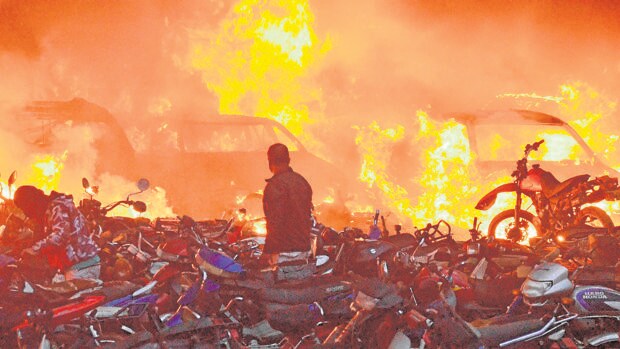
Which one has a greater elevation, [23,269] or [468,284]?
[23,269]

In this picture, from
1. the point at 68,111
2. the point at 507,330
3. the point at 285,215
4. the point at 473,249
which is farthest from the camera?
the point at 68,111

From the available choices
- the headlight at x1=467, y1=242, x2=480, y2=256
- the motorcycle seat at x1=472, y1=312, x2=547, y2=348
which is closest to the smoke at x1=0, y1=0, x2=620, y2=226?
the headlight at x1=467, y1=242, x2=480, y2=256

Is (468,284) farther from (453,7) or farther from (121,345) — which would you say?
(453,7)

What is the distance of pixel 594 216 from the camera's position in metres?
9.83

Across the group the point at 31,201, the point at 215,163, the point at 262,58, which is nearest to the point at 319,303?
the point at 31,201

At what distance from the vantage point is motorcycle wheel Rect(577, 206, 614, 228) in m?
9.64

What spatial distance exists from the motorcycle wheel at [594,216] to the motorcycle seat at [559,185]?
1.29 ft

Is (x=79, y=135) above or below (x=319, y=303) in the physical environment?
above

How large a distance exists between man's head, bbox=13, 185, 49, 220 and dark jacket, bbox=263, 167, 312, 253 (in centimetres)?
212

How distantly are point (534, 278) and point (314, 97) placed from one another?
1489cm

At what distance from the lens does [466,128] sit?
1252 cm

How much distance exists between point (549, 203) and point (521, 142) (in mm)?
3300

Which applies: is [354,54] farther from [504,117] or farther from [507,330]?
[507,330]

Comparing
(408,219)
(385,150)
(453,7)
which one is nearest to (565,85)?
(453,7)
